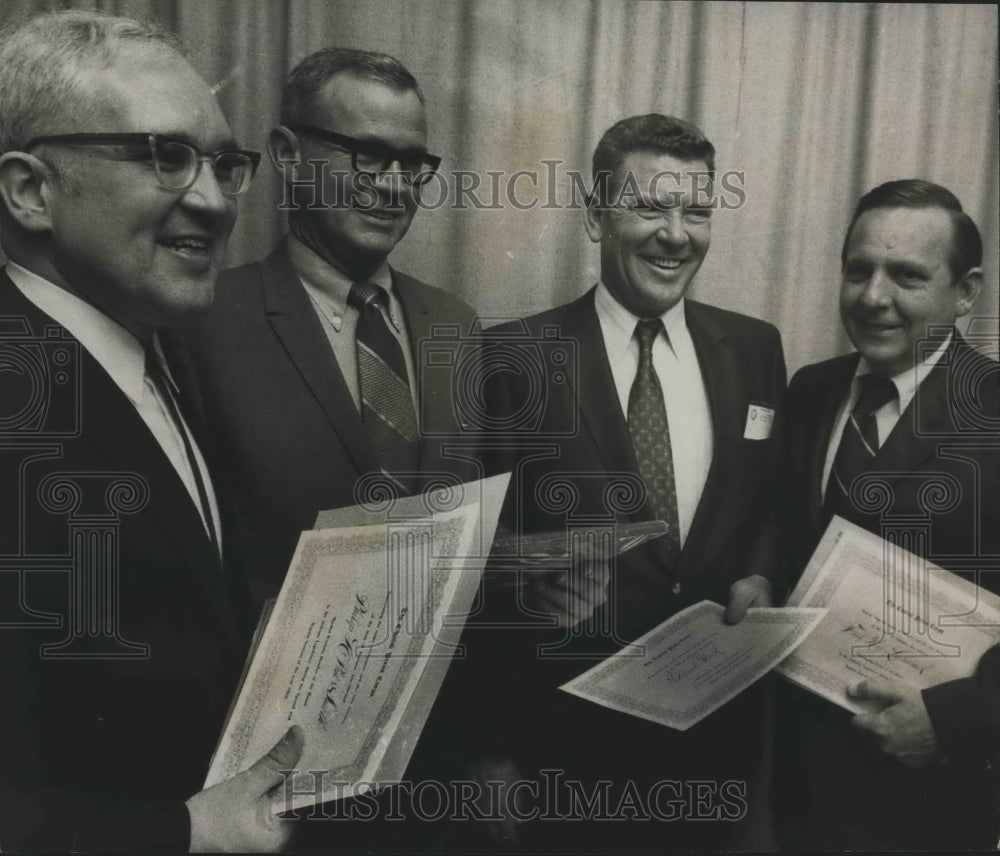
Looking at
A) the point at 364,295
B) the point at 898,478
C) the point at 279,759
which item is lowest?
the point at 279,759

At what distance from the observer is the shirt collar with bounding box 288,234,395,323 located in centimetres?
197

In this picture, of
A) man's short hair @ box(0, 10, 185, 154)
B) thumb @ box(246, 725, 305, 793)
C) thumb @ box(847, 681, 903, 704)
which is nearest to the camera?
man's short hair @ box(0, 10, 185, 154)

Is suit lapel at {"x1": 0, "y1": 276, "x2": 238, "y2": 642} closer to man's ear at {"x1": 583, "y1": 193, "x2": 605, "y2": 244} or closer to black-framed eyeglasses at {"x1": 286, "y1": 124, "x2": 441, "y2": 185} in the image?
black-framed eyeglasses at {"x1": 286, "y1": 124, "x2": 441, "y2": 185}

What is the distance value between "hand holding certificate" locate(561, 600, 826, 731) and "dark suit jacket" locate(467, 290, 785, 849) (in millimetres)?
24

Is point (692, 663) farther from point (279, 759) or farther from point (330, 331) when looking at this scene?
point (330, 331)

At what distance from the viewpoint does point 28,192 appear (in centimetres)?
176

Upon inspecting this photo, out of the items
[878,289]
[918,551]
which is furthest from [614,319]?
[918,551]

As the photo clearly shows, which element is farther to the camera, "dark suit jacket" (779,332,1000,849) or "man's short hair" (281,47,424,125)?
"dark suit jacket" (779,332,1000,849)

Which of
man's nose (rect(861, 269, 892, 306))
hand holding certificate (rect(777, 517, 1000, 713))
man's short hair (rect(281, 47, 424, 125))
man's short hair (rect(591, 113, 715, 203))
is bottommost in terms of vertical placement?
hand holding certificate (rect(777, 517, 1000, 713))

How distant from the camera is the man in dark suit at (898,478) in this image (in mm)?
2121

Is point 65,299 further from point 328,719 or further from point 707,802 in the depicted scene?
point 707,802

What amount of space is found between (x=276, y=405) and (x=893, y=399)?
1.22m

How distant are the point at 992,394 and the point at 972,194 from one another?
403 millimetres

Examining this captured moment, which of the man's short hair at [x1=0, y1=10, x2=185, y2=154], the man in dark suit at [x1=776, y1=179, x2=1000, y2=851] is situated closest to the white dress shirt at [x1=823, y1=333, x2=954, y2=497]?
the man in dark suit at [x1=776, y1=179, x2=1000, y2=851]
